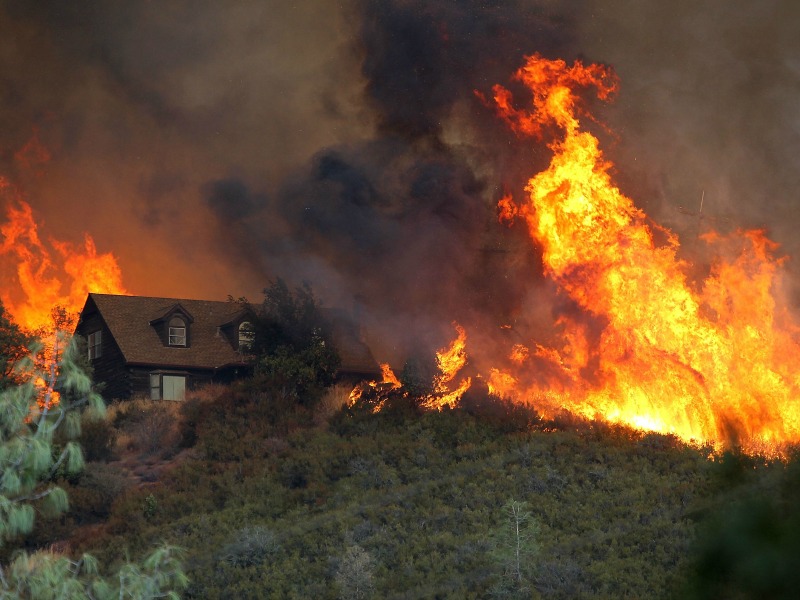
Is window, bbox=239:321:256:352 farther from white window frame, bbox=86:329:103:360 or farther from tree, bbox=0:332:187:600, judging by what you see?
tree, bbox=0:332:187:600

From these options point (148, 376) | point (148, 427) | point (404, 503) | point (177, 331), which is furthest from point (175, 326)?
point (404, 503)

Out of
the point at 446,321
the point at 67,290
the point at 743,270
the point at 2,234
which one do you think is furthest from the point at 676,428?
the point at 2,234

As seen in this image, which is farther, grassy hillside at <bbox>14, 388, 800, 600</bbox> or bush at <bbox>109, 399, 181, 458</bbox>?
bush at <bbox>109, 399, 181, 458</bbox>

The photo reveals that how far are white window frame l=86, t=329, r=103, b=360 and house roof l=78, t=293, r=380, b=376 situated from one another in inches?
41.6

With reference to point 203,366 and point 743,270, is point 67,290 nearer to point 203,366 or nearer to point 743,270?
point 203,366

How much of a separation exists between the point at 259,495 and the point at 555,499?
341 inches

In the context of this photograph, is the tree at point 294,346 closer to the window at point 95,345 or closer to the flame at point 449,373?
the flame at point 449,373

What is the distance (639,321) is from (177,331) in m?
21.7

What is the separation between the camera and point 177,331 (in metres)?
50.7

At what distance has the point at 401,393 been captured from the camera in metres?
40.5

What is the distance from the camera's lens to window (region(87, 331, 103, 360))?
50.8 m

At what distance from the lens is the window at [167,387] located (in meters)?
48.5

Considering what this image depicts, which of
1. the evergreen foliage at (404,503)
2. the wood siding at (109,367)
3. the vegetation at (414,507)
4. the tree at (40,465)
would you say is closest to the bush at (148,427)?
the evergreen foliage at (404,503)

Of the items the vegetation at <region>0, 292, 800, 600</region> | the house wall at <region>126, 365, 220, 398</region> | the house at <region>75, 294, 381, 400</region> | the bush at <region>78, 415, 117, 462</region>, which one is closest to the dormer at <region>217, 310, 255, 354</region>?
the house at <region>75, 294, 381, 400</region>
